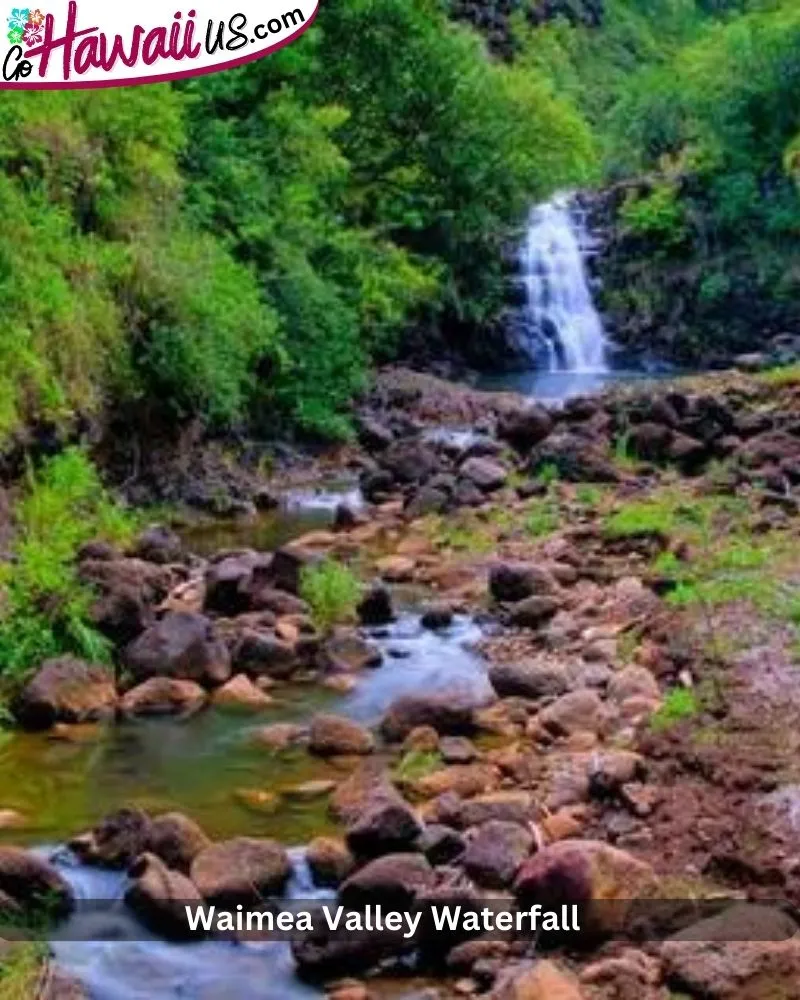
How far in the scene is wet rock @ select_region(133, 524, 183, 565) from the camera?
13.8m

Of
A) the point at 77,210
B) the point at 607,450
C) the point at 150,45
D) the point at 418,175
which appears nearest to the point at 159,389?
the point at 77,210

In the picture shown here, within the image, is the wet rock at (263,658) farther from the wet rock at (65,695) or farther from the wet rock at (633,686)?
the wet rock at (633,686)

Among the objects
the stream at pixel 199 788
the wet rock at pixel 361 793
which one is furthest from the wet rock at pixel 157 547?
the wet rock at pixel 361 793

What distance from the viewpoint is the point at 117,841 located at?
7570mm

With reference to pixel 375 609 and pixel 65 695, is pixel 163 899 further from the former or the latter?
pixel 375 609

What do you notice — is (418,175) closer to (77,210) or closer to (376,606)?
(77,210)

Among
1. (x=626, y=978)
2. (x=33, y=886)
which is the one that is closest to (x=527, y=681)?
(x=33, y=886)

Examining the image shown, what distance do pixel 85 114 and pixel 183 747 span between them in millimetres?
8583

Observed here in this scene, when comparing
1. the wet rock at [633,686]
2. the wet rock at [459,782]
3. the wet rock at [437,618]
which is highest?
the wet rock at [437,618]

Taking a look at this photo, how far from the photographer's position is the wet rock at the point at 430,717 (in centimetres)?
944

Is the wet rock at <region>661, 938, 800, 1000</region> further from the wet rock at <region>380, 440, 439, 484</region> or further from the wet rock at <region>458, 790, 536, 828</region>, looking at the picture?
the wet rock at <region>380, 440, 439, 484</region>

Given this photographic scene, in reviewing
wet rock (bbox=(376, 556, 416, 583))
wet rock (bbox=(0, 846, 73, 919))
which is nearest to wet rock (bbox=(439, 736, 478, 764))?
wet rock (bbox=(0, 846, 73, 919))

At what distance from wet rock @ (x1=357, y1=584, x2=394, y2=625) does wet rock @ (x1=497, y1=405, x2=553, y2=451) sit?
25.8 feet

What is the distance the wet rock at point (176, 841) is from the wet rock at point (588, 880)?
1.55 meters
